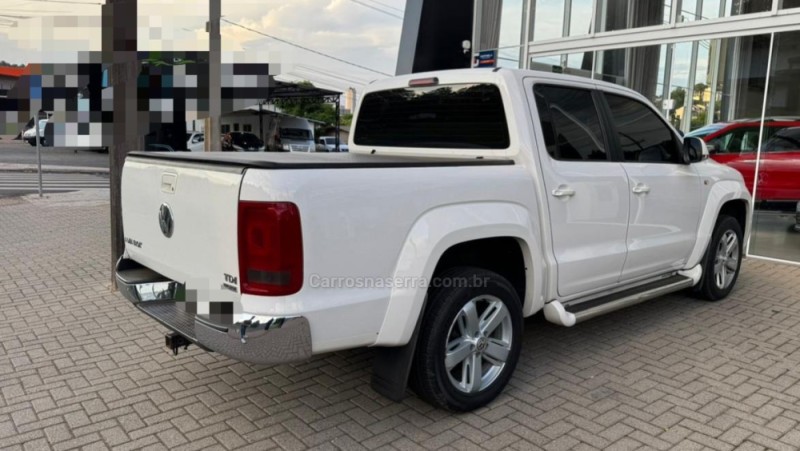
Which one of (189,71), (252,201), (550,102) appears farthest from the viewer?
(189,71)

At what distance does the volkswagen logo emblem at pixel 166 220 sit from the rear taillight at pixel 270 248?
2.39ft

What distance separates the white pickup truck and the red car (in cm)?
400

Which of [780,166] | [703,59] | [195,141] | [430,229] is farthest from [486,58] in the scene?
[195,141]

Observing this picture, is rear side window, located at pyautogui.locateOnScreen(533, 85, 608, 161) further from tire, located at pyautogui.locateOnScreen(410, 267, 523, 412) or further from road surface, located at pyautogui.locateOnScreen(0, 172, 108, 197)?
road surface, located at pyautogui.locateOnScreen(0, 172, 108, 197)

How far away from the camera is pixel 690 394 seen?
3744 mm

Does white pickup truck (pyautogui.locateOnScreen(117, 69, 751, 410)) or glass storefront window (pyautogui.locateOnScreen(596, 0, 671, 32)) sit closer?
white pickup truck (pyautogui.locateOnScreen(117, 69, 751, 410))

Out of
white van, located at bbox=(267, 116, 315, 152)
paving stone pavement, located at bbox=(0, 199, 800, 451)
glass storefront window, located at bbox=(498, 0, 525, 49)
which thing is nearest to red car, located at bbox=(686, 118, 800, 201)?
paving stone pavement, located at bbox=(0, 199, 800, 451)

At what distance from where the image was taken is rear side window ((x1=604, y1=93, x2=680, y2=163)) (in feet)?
14.6

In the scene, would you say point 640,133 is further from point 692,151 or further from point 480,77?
point 480,77

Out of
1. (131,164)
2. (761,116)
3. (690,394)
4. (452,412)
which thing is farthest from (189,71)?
(761,116)

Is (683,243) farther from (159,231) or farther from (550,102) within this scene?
(159,231)

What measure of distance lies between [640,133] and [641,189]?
526 mm

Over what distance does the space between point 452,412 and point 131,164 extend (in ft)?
7.83

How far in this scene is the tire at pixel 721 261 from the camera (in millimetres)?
5551
